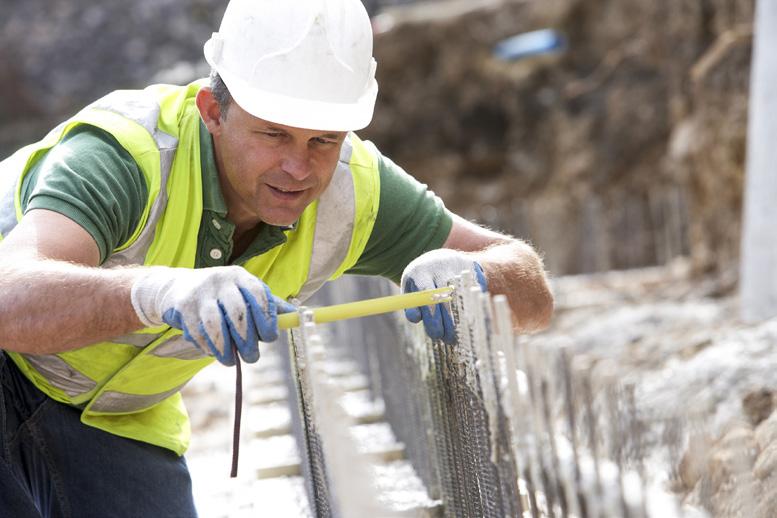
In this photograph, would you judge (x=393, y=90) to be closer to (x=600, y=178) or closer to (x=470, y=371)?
(x=600, y=178)

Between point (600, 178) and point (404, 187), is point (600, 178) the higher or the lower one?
the lower one

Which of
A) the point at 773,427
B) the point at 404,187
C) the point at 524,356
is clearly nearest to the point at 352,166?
the point at 404,187

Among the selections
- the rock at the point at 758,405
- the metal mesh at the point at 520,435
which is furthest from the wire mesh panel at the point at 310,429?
the rock at the point at 758,405

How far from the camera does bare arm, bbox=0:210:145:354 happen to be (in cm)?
244

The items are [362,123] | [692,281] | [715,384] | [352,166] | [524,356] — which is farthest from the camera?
[692,281]

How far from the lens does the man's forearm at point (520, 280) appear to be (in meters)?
3.02

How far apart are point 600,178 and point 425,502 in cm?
1615

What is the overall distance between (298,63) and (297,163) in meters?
0.27

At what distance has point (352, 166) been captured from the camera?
315cm

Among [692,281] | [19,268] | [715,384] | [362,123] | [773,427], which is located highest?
[362,123]

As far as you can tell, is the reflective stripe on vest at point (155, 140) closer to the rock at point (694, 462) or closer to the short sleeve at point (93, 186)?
the short sleeve at point (93, 186)

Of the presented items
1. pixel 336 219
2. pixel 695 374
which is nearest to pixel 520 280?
pixel 336 219

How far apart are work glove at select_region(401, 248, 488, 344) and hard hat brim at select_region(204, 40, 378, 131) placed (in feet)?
1.37

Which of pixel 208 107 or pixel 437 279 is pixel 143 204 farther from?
pixel 437 279
